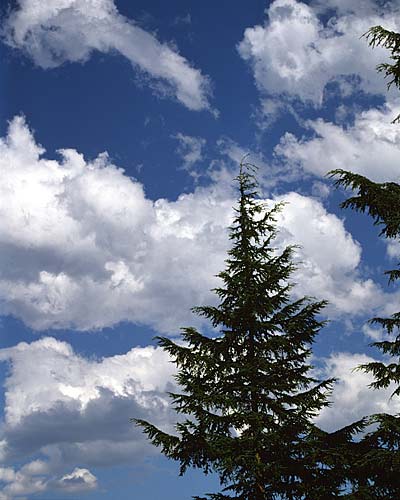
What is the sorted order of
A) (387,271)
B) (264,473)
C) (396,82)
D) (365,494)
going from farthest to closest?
(264,473) → (396,82) → (387,271) → (365,494)

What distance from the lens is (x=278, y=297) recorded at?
21875mm

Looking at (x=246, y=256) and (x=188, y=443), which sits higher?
(x=246, y=256)

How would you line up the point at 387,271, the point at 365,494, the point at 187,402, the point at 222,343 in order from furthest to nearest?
the point at 222,343 < the point at 187,402 < the point at 387,271 < the point at 365,494

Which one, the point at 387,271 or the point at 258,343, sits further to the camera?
the point at 258,343

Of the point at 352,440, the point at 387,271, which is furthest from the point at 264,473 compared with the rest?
the point at 387,271

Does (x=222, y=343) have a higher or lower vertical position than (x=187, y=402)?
higher

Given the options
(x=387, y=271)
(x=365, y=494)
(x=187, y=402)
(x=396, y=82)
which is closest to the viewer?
(x=365, y=494)

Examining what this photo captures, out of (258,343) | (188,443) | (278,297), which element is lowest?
(188,443)

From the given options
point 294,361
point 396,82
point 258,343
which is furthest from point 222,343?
point 396,82

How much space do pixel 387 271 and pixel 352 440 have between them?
21.1 ft

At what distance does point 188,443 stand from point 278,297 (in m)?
6.04

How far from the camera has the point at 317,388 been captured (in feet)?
66.9

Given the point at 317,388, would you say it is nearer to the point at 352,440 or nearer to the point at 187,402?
the point at 352,440

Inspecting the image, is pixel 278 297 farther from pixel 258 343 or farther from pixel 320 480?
pixel 320 480
